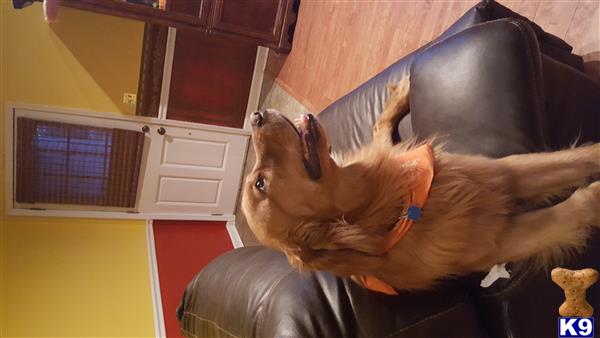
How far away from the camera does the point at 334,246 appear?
120 cm

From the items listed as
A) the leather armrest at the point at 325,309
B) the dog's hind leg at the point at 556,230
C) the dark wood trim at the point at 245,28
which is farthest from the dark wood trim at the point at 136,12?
the dog's hind leg at the point at 556,230

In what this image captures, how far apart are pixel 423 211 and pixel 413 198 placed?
45mm

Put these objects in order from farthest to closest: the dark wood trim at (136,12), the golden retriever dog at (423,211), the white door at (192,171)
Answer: the white door at (192,171) → the dark wood trim at (136,12) → the golden retriever dog at (423,211)

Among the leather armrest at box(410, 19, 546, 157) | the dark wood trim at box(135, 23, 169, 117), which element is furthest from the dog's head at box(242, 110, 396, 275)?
the dark wood trim at box(135, 23, 169, 117)

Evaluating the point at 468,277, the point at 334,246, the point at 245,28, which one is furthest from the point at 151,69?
the point at 468,277

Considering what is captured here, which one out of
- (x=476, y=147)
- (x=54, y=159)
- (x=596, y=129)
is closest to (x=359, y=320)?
(x=476, y=147)

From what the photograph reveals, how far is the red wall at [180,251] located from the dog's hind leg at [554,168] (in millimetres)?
3417

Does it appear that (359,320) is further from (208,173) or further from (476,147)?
(208,173)

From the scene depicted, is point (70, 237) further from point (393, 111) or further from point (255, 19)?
point (393, 111)

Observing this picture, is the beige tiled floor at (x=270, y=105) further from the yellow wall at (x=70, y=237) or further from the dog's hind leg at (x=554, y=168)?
the dog's hind leg at (x=554, y=168)

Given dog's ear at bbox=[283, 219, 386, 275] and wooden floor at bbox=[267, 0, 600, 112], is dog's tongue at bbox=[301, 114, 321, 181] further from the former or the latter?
wooden floor at bbox=[267, 0, 600, 112]

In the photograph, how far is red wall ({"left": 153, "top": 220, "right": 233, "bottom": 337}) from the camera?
13.6 ft

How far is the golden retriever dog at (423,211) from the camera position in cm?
117

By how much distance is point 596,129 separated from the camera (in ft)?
4.82
